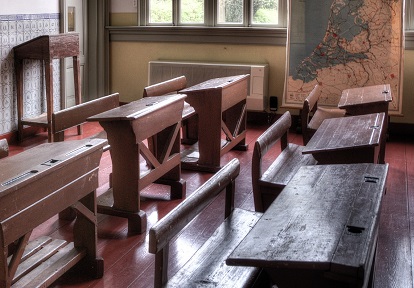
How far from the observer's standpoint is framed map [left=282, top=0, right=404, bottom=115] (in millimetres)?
7488

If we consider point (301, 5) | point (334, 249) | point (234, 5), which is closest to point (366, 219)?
point (334, 249)

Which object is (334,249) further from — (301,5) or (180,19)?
(180,19)

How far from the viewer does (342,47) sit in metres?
7.73

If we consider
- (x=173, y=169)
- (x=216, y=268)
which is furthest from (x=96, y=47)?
(x=216, y=268)

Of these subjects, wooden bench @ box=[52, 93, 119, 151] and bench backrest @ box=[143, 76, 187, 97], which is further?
bench backrest @ box=[143, 76, 187, 97]

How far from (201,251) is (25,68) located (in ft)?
16.5

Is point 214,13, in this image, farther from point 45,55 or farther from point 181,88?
point 45,55

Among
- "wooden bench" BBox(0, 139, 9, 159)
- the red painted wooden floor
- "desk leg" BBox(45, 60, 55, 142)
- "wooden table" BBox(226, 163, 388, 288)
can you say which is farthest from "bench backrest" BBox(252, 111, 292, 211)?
"desk leg" BBox(45, 60, 55, 142)

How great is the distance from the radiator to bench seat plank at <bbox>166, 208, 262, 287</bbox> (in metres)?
4.95

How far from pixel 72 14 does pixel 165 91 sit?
2784 millimetres

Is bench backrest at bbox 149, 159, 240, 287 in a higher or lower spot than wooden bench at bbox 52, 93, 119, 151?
lower

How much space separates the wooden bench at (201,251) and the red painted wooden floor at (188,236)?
813mm

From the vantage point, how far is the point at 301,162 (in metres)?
4.84

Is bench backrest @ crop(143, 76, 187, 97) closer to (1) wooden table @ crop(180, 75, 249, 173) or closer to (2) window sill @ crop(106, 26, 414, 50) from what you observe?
(1) wooden table @ crop(180, 75, 249, 173)
